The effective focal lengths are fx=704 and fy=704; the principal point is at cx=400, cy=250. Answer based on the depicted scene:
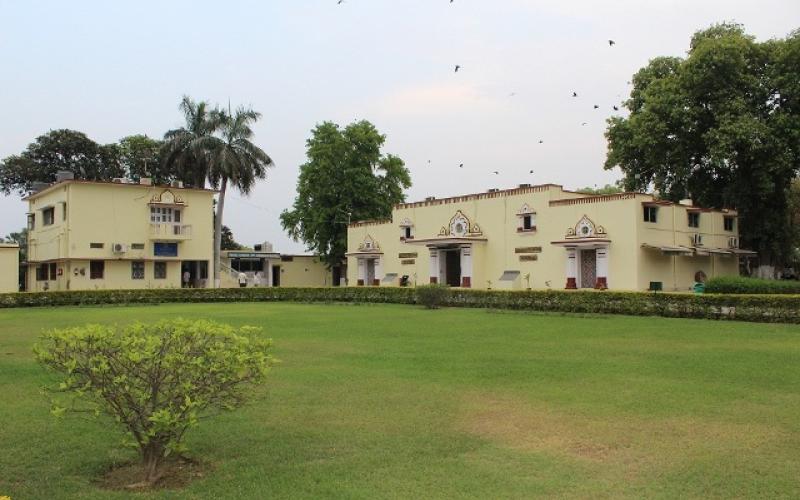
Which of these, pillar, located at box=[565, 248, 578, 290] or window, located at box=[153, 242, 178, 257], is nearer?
pillar, located at box=[565, 248, 578, 290]

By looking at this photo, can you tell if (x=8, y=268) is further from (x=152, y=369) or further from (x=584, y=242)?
(x=152, y=369)

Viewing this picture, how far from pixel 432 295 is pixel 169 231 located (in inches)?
694

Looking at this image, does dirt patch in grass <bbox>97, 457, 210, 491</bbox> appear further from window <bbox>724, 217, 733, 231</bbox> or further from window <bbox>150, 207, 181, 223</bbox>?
window <bbox>150, 207, 181, 223</bbox>

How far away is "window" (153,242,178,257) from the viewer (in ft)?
120

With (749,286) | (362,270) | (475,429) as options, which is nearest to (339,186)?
(362,270)

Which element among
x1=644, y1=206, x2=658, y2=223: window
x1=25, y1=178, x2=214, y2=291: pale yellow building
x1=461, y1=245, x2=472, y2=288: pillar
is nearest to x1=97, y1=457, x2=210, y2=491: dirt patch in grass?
x1=644, y1=206, x2=658, y2=223: window

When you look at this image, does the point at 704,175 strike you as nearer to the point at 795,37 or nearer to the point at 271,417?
the point at 795,37

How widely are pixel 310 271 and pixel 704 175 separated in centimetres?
2535

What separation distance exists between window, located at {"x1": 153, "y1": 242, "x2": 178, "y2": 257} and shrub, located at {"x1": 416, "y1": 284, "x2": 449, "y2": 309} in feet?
55.7

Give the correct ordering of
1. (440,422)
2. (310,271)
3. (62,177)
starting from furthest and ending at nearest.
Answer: (310,271) → (62,177) → (440,422)

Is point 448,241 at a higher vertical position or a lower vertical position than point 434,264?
higher

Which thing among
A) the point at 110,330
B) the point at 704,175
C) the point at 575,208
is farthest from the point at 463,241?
the point at 110,330

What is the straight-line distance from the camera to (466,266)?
33.3 meters

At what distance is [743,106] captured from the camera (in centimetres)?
2928
